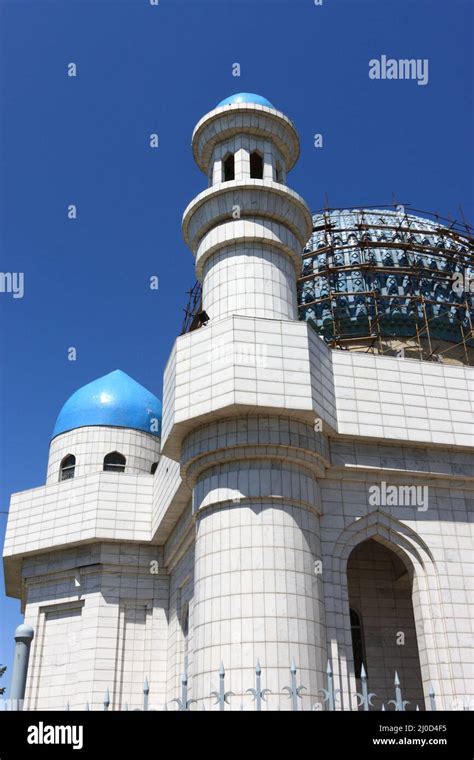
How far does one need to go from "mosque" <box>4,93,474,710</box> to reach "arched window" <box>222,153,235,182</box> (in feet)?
0.20

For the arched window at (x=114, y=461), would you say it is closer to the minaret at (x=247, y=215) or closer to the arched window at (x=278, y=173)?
the minaret at (x=247, y=215)

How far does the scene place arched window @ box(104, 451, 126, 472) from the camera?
1011 inches

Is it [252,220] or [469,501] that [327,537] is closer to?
[469,501]

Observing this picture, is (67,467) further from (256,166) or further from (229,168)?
(256,166)

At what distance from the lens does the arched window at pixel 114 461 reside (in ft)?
84.3

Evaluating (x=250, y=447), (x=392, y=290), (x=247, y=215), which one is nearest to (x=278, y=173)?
(x=247, y=215)

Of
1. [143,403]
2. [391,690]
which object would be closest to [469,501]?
[391,690]

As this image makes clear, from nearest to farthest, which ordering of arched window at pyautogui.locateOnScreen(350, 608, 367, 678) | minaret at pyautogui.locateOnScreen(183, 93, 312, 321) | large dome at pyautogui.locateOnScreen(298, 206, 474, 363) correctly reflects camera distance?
1. minaret at pyautogui.locateOnScreen(183, 93, 312, 321)
2. arched window at pyautogui.locateOnScreen(350, 608, 367, 678)
3. large dome at pyautogui.locateOnScreen(298, 206, 474, 363)

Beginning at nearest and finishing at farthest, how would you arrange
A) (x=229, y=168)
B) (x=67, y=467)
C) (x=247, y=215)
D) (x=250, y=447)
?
(x=250, y=447)
(x=247, y=215)
(x=229, y=168)
(x=67, y=467)

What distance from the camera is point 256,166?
62.7 ft

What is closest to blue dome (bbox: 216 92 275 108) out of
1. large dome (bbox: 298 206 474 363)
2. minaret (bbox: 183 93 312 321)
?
minaret (bbox: 183 93 312 321)

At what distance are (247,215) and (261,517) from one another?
7738mm

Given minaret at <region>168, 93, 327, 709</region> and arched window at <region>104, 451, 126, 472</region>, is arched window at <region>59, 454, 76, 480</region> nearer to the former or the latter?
arched window at <region>104, 451, 126, 472</region>
